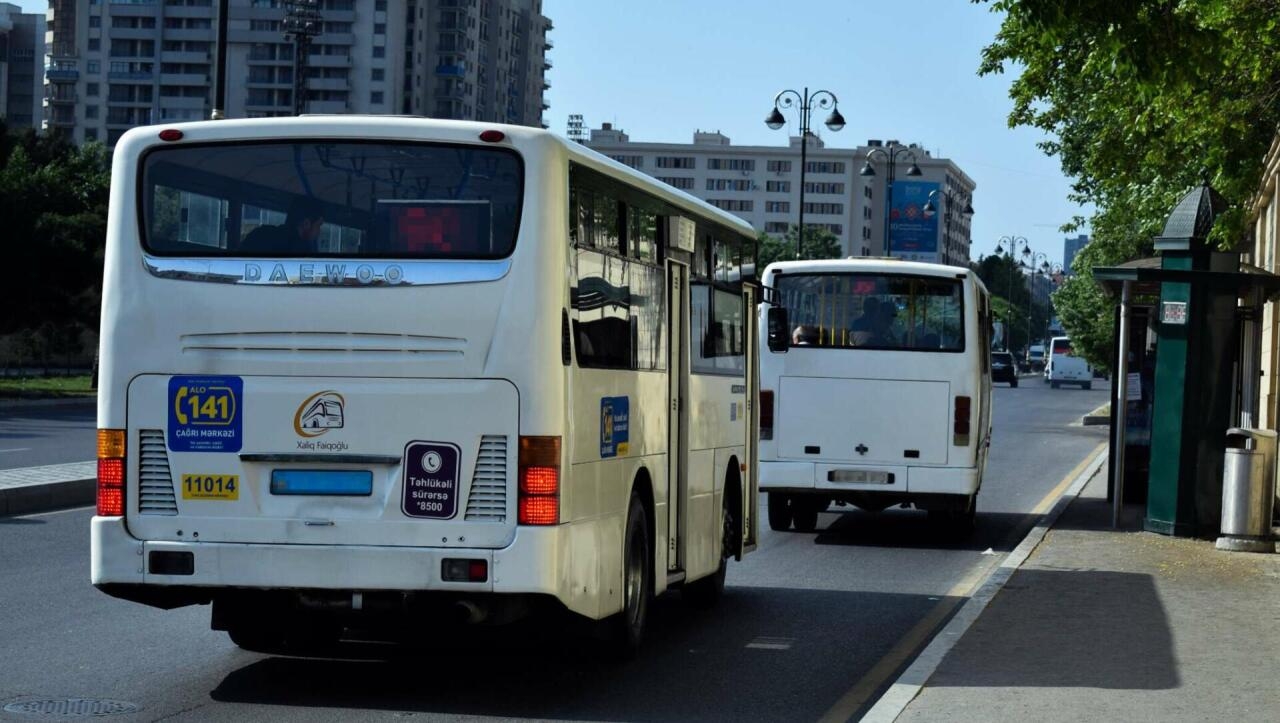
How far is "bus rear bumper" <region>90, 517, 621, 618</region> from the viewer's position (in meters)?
8.32

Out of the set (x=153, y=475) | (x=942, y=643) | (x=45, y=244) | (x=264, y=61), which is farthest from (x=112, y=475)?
(x=264, y=61)

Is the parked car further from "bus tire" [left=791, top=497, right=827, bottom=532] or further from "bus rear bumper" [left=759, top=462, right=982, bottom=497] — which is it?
"bus rear bumper" [left=759, top=462, right=982, bottom=497]

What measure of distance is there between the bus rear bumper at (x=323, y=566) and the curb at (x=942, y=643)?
1.57 meters

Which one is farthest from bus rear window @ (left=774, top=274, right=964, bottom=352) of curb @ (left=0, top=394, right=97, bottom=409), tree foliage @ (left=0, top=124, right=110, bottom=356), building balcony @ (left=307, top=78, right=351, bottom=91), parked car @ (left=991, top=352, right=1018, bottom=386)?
building balcony @ (left=307, top=78, right=351, bottom=91)

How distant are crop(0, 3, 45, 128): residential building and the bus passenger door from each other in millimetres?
187199

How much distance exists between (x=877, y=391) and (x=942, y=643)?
810 centimetres

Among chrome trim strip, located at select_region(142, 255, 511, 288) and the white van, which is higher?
chrome trim strip, located at select_region(142, 255, 511, 288)

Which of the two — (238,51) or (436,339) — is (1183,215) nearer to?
(436,339)

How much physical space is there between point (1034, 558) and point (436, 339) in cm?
848

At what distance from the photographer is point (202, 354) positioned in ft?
28.4

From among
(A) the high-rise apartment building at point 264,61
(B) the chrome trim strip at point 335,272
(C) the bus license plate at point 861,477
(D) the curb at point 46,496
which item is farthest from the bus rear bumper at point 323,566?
(A) the high-rise apartment building at point 264,61

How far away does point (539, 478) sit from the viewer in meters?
8.38

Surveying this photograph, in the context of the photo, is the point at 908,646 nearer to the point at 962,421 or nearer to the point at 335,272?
the point at 335,272

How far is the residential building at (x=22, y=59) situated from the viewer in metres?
188
